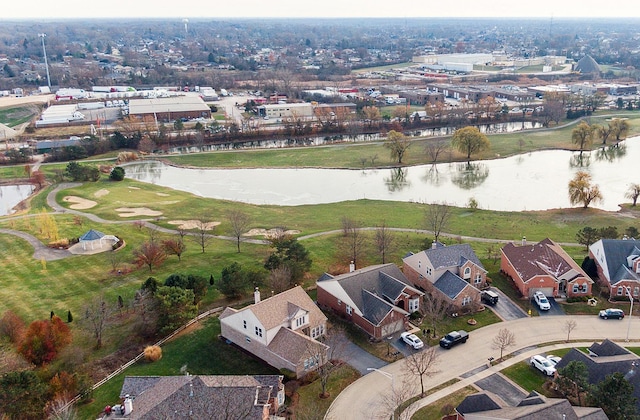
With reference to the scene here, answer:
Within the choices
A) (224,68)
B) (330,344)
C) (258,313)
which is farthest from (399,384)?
(224,68)

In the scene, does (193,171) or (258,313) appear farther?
(193,171)

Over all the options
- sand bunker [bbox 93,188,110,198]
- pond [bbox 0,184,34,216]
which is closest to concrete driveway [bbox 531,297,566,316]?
sand bunker [bbox 93,188,110,198]

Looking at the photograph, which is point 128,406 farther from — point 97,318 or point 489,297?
point 489,297

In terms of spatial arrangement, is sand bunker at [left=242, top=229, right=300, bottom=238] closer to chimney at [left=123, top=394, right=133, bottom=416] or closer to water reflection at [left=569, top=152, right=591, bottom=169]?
chimney at [left=123, top=394, right=133, bottom=416]

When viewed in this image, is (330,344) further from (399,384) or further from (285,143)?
(285,143)

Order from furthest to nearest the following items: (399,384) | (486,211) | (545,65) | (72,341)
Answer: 1. (545,65)
2. (486,211)
3. (72,341)
4. (399,384)

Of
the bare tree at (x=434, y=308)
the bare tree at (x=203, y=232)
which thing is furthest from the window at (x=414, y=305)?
the bare tree at (x=203, y=232)
